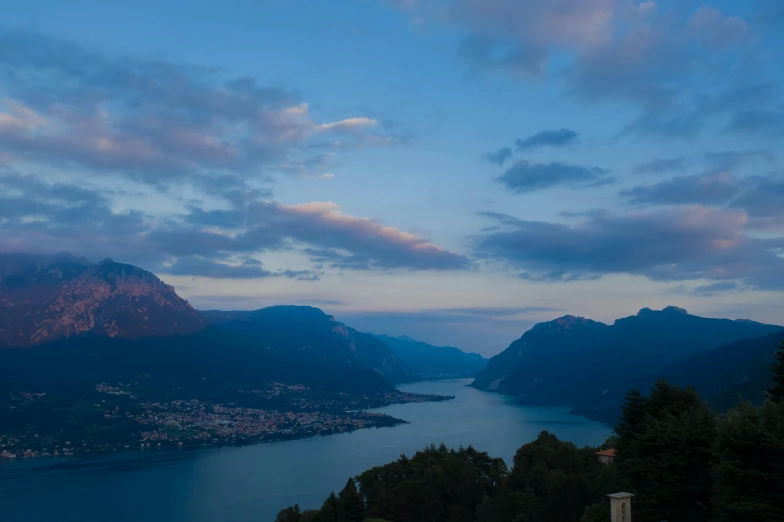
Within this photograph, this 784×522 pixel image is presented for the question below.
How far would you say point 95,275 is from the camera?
161125 mm

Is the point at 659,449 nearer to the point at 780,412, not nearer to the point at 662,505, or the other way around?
the point at 662,505

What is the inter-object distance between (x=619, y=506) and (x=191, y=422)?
114 m

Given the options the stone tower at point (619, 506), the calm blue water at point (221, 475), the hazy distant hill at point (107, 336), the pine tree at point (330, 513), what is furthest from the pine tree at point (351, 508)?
the hazy distant hill at point (107, 336)

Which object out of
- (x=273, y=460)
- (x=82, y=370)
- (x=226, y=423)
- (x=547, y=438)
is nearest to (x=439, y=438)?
(x=273, y=460)

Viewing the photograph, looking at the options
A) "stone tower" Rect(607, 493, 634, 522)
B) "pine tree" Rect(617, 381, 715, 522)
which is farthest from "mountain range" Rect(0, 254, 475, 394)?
"stone tower" Rect(607, 493, 634, 522)

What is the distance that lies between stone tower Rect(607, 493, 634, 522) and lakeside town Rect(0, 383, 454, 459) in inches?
3844

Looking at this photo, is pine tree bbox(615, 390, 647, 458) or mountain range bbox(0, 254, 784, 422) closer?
pine tree bbox(615, 390, 647, 458)

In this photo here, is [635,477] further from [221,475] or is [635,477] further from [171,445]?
[171,445]

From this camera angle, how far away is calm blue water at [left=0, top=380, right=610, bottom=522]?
6338cm

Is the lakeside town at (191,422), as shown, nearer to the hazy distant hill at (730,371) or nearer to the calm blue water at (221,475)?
the calm blue water at (221,475)

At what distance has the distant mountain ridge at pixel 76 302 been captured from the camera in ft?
465

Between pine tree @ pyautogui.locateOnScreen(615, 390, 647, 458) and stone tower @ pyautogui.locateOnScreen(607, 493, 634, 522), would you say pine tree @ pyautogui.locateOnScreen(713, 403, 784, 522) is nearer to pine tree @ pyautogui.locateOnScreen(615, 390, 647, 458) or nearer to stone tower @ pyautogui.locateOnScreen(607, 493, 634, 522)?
stone tower @ pyautogui.locateOnScreen(607, 493, 634, 522)

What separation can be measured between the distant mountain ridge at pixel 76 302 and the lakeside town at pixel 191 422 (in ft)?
80.9

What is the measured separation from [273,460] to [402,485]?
57.9 m
